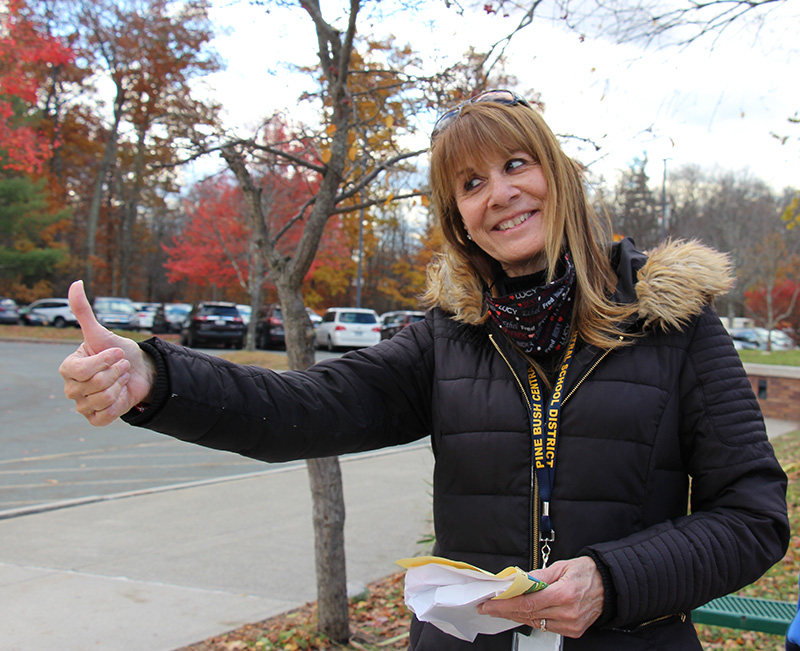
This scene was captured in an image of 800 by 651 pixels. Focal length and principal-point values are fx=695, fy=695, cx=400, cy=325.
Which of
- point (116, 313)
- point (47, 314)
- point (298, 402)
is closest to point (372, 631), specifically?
point (298, 402)

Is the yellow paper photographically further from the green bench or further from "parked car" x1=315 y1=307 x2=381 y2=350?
"parked car" x1=315 y1=307 x2=381 y2=350

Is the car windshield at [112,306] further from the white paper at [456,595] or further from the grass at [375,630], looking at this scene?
the white paper at [456,595]

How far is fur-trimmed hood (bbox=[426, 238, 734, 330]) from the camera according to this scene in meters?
1.59

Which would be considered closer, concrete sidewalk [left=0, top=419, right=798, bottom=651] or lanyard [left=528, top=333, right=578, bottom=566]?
lanyard [left=528, top=333, right=578, bottom=566]

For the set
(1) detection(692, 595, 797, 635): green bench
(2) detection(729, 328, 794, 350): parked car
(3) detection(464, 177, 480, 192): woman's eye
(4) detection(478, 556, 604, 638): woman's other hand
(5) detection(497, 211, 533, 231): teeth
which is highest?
(3) detection(464, 177, 480, 192): woman's eye

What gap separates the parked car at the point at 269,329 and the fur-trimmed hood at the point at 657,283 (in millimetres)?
23955

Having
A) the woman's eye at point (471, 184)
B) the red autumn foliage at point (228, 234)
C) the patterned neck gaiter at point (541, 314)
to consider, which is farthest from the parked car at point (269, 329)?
the patterned neck gaiter at point (541, 314)

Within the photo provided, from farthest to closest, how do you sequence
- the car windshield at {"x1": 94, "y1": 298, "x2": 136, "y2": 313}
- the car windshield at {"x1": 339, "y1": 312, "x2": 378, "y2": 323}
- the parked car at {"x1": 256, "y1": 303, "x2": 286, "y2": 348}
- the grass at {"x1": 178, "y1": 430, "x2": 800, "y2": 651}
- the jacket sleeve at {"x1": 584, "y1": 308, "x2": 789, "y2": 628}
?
1. the car windshield at {"x1": 94, "y1": 298, "x2": 136, "y2": 313}
2. the parked car at {"x1": 256, "y1": 303, "x2": 286, "y2": 348}
3. the car windshield at {"x1": 339, "y1": 312, "x2": 378, "y2": 323}
4. the grass at {"x1": 178, "y1": 430, "x2": 800, "y2": 651}
5. the jacket sleeve at {"x1": 584, "y1": 308, "x2": 789, "y2": 628}

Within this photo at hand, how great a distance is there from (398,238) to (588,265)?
43.1 meters

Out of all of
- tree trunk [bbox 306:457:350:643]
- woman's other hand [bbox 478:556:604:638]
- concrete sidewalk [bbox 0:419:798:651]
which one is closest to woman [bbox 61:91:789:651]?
woman's other hand [bbox 478:556:604:638]

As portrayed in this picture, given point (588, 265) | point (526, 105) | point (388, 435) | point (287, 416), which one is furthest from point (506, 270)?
point (287, 416)

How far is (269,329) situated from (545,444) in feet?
81.9

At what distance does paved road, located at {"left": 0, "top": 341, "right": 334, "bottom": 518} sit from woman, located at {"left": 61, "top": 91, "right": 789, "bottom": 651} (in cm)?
549

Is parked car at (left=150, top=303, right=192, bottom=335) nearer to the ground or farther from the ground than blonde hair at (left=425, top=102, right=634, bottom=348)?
nearer to the ground
